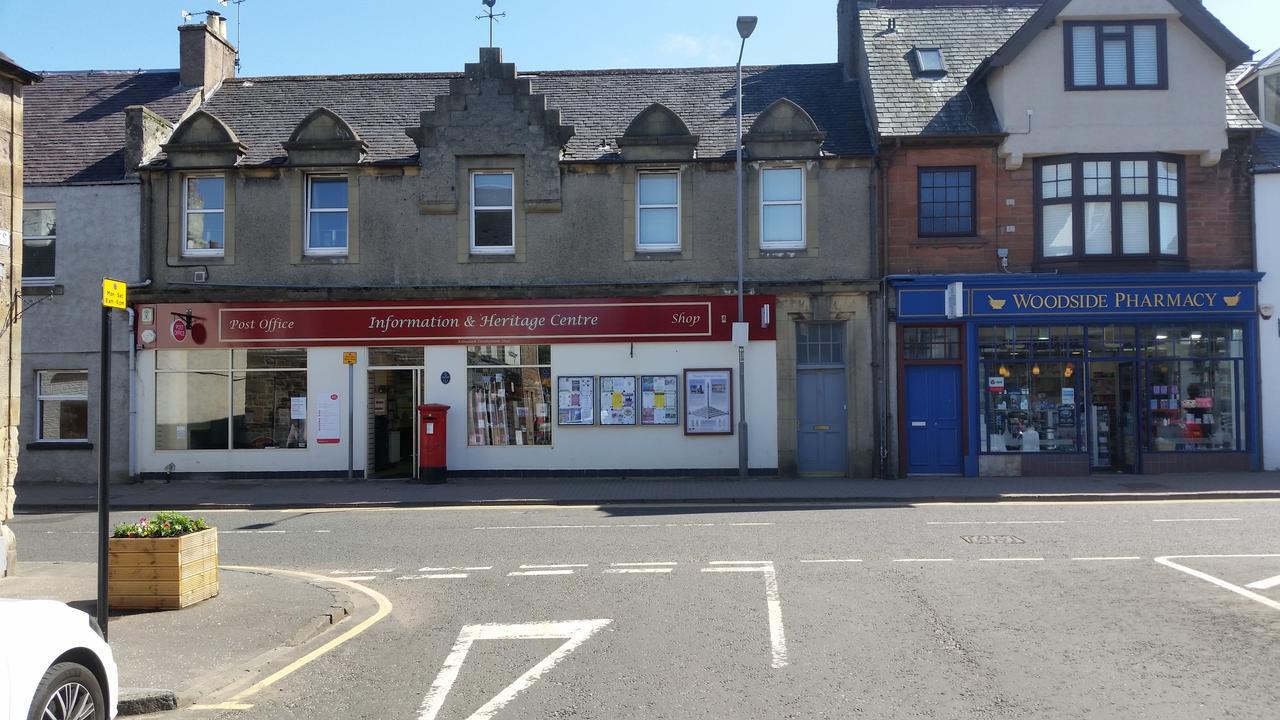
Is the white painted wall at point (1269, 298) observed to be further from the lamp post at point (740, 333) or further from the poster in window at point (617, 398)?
the poster in window at point (617, 398)

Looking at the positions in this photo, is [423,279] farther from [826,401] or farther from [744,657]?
[744,657]

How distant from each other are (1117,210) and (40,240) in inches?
890

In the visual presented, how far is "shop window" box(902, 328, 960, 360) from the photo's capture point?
20000mm

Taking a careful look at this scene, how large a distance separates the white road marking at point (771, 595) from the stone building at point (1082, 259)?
10071mm

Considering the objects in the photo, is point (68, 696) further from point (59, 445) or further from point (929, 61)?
point (929, 61)

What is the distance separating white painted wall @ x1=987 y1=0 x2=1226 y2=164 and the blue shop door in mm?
4939

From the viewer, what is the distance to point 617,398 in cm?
2027

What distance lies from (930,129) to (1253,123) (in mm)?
6646

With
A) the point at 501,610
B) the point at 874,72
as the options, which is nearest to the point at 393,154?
Answer: the point at 874,72

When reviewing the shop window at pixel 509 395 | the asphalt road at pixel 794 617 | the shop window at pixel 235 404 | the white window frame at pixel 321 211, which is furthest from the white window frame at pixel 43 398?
the shop window at pixel 509 395

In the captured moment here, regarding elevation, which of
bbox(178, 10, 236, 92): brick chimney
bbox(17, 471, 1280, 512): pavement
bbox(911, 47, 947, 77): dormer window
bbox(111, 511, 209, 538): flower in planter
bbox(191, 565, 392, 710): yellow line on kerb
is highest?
bbox(178, 10, 236, 92): brick chimney

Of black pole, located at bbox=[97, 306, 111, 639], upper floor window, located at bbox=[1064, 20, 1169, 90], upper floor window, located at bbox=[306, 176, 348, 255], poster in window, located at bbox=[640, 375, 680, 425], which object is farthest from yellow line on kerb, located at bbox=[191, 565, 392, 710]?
upper floor window, located at bbox=[1064, 20, 1169, 90]

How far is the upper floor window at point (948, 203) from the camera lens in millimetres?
20156

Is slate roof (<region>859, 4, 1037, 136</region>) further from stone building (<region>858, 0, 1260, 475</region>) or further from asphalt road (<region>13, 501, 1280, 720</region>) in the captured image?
asphalt road (<region>13, 501, 1280, 720</region>)
